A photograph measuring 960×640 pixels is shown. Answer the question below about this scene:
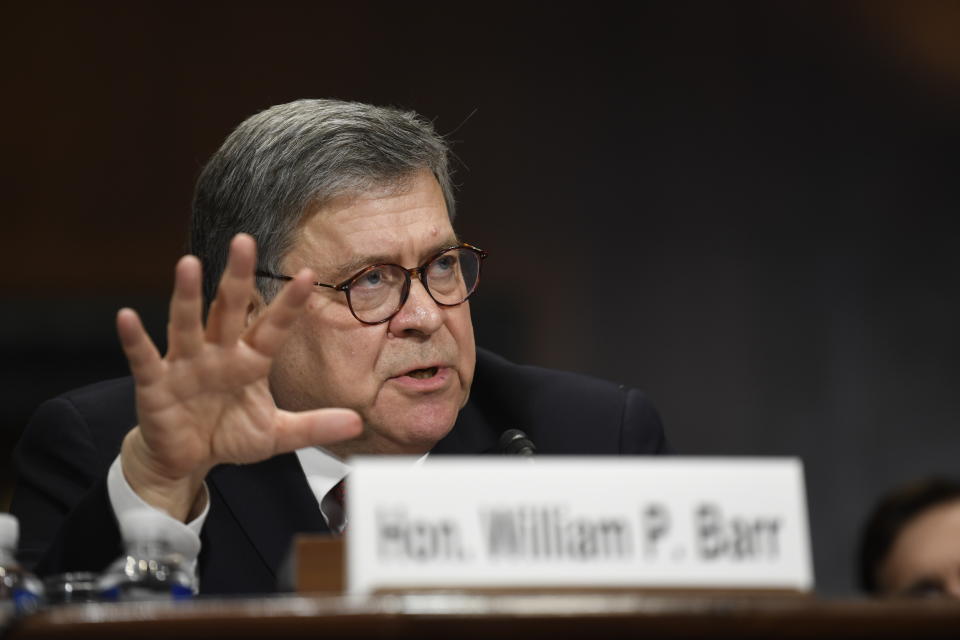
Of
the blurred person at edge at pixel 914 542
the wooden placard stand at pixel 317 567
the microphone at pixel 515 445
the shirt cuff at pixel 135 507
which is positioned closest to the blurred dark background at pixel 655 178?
the blurred person at edge at pixel 914 542

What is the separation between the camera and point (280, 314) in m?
1.34

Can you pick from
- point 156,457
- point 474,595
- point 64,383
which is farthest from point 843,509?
point 474,595

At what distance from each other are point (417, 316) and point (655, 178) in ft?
7.48

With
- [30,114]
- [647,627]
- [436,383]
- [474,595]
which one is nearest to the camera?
[647,627]

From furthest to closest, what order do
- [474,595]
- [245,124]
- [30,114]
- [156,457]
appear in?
[30,114], [245,124], [156,457], [474,595]

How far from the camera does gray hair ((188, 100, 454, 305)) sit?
2.02 metres

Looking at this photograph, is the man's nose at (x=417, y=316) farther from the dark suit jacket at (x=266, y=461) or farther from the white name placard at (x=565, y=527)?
the white name placard at (x=565, y=527)

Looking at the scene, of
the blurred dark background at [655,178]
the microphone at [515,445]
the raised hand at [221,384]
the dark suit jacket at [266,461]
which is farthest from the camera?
the blurred dark background at [655,178]

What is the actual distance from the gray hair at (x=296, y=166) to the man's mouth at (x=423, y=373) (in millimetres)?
268

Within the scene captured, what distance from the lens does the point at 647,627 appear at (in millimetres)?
773

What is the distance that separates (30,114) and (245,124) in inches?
81.5

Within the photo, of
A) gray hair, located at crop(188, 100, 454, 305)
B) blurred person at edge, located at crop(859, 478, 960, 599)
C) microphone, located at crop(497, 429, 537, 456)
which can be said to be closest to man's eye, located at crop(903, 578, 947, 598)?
blurred person at edge, located at crop(859, 478, 960, 599)

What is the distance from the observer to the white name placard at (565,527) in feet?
2.91

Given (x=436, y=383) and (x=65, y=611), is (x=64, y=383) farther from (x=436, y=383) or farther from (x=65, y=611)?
(x=65, y=611)
